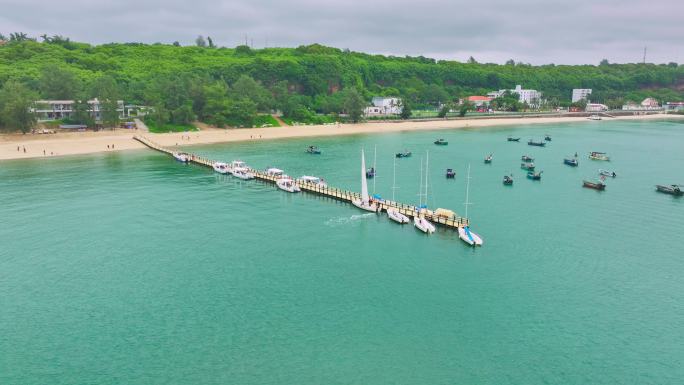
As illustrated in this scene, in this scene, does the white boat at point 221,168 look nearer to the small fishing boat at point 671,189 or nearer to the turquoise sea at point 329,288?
the turquoise sea at point 329,288

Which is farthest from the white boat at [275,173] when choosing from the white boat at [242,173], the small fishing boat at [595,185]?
the small fishing boat at [595,185]

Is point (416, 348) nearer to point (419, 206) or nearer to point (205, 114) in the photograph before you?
point (419, 206)

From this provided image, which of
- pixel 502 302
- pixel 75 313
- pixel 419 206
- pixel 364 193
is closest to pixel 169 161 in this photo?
pixel 364 193

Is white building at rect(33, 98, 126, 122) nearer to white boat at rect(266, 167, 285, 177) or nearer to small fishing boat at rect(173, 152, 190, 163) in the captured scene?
small fishing boat at rect(173, 152, 190, 163)

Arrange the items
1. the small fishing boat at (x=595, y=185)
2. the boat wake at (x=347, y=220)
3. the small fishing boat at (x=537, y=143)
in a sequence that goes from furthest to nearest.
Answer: the small fishing boat at (x=537, y=143) → the small fishing boat at (x=595, y=185) → the boat wake at (x=347, y=220)

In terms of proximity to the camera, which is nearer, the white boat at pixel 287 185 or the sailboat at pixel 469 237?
the sailboat at pixel 469 237

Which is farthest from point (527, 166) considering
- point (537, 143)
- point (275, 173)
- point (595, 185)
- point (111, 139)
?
point (111, 139)

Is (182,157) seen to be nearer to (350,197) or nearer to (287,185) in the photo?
(287,185)
